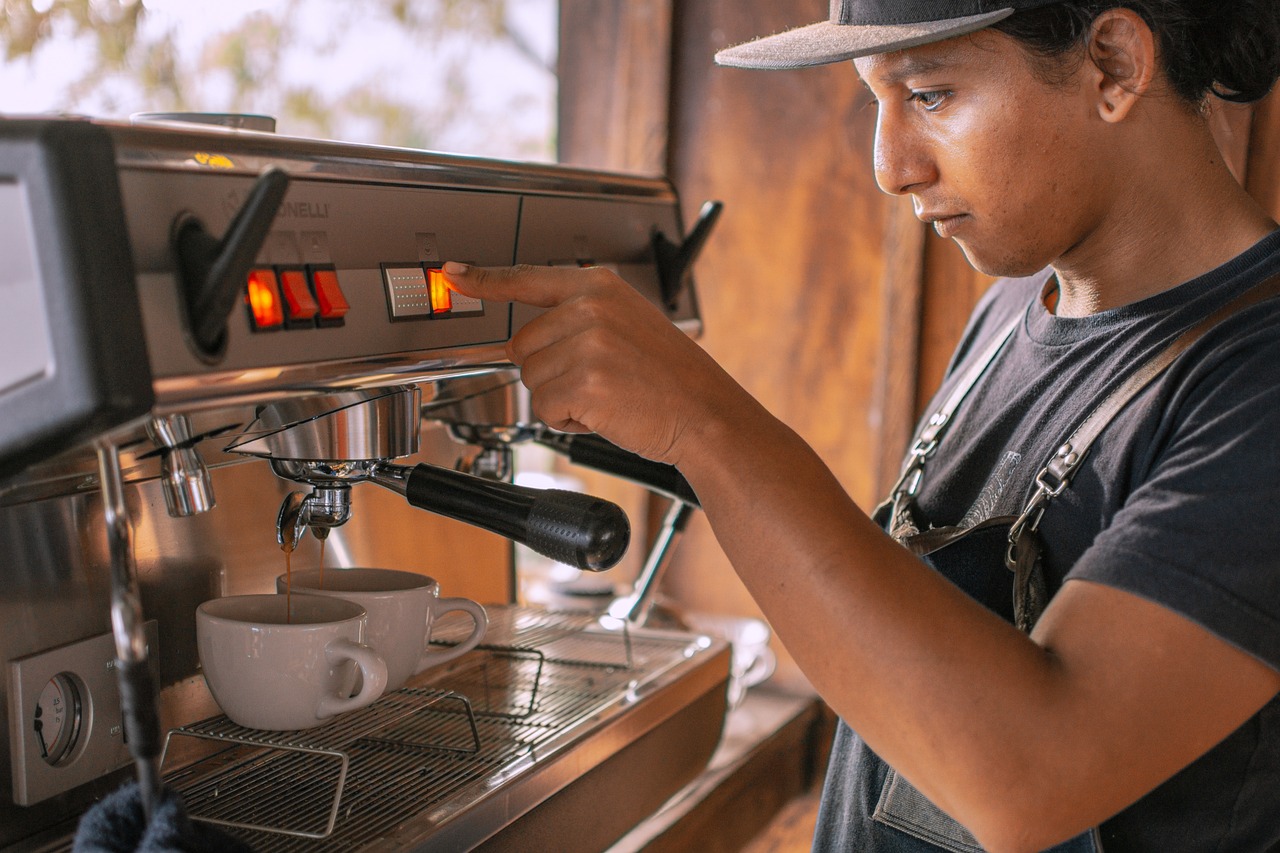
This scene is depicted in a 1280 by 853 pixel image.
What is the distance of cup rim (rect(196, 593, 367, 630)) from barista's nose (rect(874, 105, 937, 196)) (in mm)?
457

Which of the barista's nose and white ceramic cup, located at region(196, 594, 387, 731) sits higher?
the barista's nose

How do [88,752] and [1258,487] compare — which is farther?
[88,752]

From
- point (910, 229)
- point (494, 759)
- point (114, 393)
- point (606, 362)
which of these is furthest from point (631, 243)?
point (910, 229)

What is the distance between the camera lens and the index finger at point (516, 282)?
686 mm

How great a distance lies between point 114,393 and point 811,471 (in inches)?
14.5

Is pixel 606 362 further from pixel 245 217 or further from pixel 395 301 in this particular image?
pixel 245 217

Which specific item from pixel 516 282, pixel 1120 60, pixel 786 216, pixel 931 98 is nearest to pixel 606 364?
pixel 516 282

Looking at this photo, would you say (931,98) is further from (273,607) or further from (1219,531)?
(273,607)

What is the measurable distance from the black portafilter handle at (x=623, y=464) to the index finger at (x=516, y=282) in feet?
0.58

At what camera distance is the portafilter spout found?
682mm

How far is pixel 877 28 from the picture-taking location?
2.42 feet

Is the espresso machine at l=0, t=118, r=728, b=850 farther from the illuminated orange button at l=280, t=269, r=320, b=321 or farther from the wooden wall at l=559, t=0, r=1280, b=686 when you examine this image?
the wooden wall at l=559, t=0, r=1280, b=686

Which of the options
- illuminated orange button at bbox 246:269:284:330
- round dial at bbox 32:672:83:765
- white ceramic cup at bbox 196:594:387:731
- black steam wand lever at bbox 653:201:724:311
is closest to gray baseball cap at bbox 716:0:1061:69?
black steam wand lever at bbox 653:201:724:311

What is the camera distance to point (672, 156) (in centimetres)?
178
